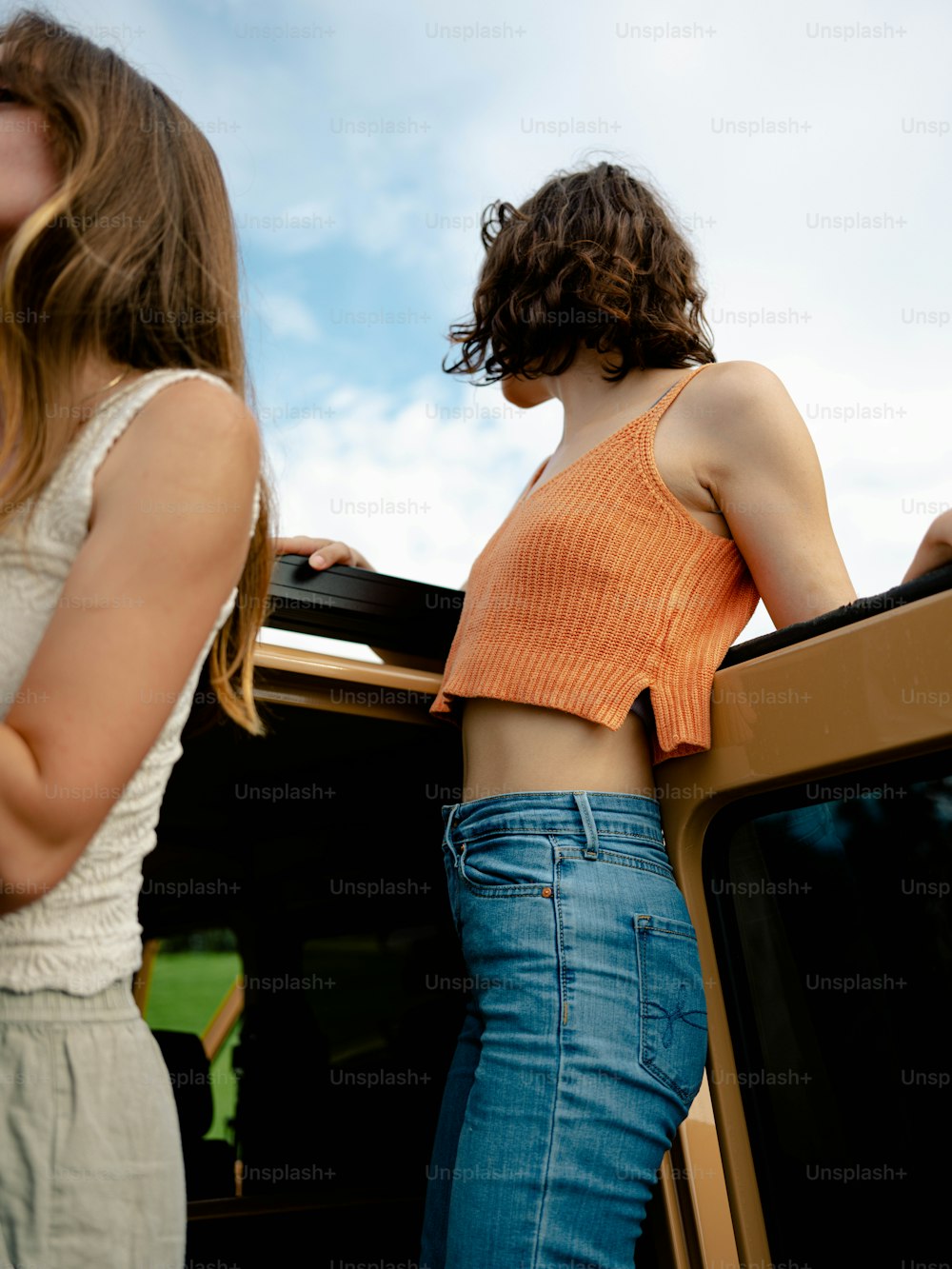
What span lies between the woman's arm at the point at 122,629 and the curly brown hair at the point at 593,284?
3.65 feet

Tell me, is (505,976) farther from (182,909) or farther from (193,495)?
(182,909)

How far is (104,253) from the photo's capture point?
1.02 meters

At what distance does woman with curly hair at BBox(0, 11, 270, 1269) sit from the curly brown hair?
906mm

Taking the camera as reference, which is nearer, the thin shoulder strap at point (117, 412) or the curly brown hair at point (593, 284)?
the thin shoulder strap at point (117, 412)

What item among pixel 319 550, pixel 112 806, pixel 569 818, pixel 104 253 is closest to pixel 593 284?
pixel 319 550

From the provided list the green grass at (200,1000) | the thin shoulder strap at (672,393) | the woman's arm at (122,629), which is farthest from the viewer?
the green grass at (200,1000)

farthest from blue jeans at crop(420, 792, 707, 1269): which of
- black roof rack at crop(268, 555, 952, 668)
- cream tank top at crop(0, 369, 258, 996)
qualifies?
cream tank top at crop(0, 369, 258, 996)

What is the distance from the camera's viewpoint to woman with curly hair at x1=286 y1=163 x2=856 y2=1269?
1.39 metres

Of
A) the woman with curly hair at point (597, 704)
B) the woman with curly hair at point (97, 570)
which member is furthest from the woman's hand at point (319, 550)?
the woman with curly hair at point (97, 570)

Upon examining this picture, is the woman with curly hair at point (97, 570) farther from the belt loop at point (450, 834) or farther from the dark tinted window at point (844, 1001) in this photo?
the dark tinted window at point (844, 1001)

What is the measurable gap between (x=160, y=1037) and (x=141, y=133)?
2.66 meters

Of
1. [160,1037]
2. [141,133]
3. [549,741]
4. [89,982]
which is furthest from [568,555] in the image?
[160,1037]

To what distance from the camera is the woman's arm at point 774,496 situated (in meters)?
1.63

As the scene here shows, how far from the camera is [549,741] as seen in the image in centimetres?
158
